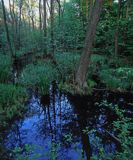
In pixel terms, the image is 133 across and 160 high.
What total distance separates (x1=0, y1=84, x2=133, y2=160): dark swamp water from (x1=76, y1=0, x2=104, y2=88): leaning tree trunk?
33.8 inches

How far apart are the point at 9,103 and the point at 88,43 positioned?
153 inches

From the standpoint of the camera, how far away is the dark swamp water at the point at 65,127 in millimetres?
4195

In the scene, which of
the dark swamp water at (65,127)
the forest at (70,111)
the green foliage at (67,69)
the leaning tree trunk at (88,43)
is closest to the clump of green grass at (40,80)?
the forest at (70,111)

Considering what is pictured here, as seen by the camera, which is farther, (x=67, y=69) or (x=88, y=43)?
(x=67, y=69)

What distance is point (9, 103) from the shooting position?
6008mm

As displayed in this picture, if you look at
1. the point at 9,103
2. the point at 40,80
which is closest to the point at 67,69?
the point at 40,80

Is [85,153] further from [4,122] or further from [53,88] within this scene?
[53,88]

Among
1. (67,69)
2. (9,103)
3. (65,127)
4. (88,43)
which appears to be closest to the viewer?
(65,127)

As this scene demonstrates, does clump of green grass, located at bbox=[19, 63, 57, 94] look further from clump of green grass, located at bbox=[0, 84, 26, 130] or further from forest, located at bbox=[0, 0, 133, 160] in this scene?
clump of green grass, located at bbox=[0, 84, 26, 130]

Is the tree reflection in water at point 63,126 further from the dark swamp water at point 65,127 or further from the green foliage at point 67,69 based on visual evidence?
the green foliage at point 67,69

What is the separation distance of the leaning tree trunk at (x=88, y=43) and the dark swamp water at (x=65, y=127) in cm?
86

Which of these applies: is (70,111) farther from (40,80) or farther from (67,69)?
(67,69)

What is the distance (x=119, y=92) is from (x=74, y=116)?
279cm

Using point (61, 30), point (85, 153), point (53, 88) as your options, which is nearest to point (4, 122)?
point (85, 153)
